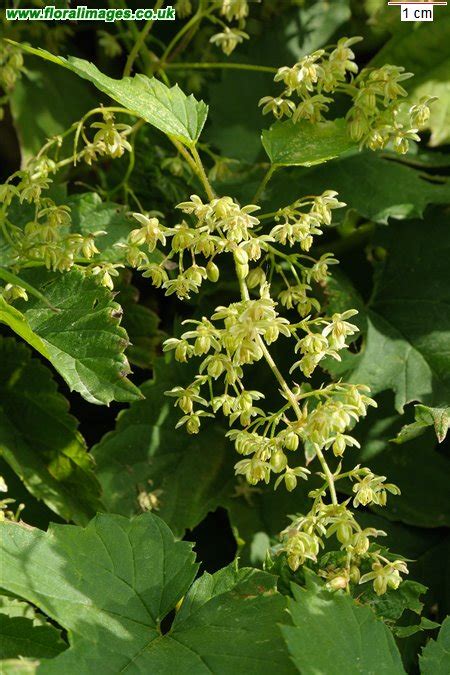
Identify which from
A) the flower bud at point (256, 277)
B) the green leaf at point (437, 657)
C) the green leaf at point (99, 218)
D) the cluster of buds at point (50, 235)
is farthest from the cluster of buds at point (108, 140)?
the green leaf at point (437, 657)

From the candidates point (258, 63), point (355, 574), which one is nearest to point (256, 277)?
point (355, 574)

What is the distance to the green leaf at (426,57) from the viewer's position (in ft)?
6.06

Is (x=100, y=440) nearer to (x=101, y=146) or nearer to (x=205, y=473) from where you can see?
(x=205, y=473)

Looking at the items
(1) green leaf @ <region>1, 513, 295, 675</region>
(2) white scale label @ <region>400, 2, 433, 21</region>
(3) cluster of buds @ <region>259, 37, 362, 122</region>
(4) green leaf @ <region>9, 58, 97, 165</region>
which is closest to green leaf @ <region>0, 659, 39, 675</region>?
(1) green leaf @ <region>1, 513, 295, 675</region>

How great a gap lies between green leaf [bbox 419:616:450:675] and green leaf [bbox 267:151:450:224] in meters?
0.75

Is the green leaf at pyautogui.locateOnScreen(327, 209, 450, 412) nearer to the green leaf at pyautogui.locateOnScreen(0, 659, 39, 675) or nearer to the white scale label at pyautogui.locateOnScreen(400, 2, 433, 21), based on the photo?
the white scale label at pyautogui.locateOnScreen(400, 2, 433, 21)

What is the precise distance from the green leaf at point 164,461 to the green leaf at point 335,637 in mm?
499

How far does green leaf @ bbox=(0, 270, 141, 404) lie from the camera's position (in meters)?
1.24

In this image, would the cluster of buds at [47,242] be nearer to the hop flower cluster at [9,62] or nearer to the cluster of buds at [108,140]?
the cluster of buds at [108,140]

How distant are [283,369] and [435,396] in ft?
1.01

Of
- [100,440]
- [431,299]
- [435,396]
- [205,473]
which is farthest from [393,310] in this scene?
[100,440]

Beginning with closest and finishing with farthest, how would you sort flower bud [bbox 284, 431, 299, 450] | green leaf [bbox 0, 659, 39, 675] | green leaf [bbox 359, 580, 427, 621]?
green leaf [bbox 0, 659, 39, 675]
flower bud [bbox 284, 431, 299, 450]
green leaf [bbox 359, 580, 427, 621]

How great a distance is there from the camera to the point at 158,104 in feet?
4.39

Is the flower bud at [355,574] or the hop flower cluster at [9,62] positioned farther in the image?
the hop flower cluster at [9,62]
